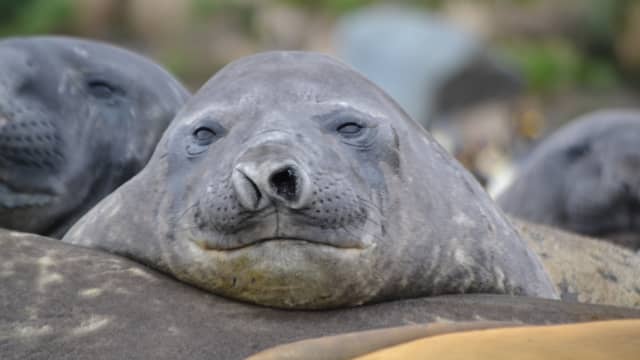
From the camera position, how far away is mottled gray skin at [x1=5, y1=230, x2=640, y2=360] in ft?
14.4

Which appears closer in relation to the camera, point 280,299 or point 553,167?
point 280,299

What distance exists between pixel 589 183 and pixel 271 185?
490 cm

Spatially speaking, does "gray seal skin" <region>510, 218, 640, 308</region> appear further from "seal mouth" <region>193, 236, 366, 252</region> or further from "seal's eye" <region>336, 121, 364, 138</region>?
"seal mouth" <region>193, 236, 366, 252</region>

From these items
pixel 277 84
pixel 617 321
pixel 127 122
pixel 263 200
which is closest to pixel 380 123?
pixel 277 84

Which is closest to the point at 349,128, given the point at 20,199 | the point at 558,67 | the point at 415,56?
the point at 20,199

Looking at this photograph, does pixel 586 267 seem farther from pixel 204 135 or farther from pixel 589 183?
pixel 589 183

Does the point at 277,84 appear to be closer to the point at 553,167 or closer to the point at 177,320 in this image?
the point at 177,320

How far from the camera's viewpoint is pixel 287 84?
4.98m

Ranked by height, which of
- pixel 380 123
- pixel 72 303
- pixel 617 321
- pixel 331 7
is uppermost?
pixel 331 7

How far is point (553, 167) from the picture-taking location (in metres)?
9.33

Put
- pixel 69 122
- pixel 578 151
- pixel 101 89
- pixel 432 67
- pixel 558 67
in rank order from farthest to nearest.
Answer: pixel 558 67, pixel 432 67, pixel 578 151, pixel 101 89, pixel 69 122

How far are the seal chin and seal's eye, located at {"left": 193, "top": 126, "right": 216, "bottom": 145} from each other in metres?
0.99

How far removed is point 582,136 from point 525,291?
13.6 feet

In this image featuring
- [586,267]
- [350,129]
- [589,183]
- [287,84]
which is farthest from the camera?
[589,183]
